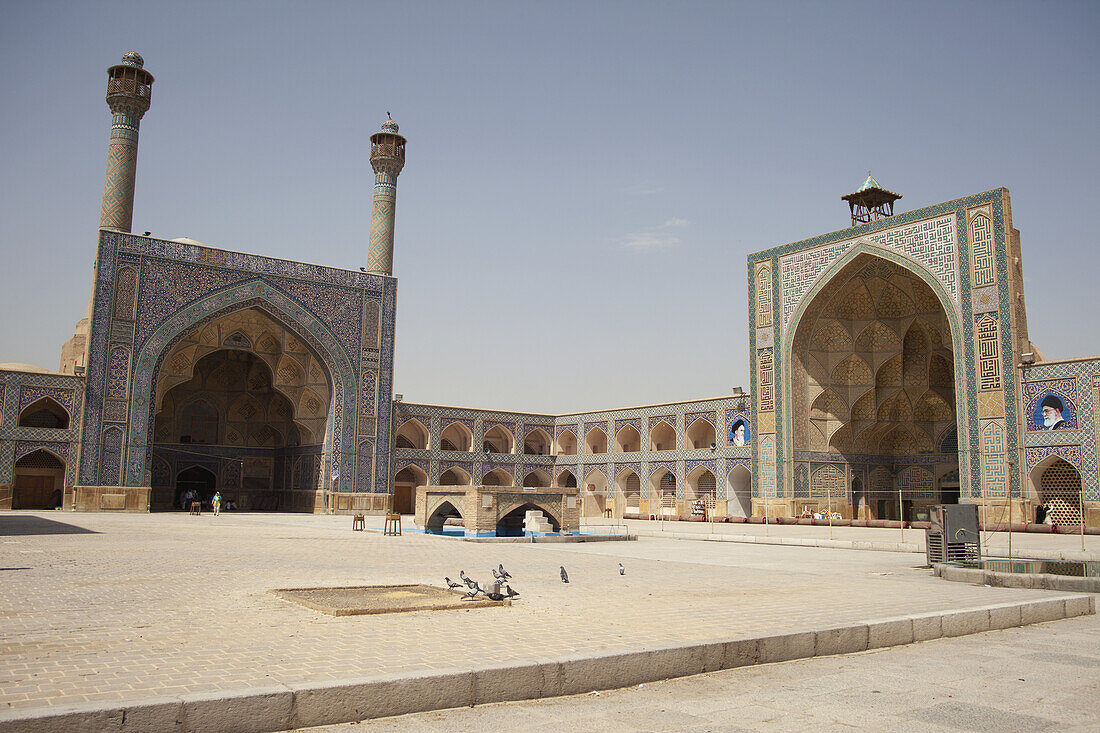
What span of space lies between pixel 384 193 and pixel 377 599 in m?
26.7

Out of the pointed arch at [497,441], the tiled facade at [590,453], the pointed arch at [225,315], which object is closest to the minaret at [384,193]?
the pointed arch at [225,315]

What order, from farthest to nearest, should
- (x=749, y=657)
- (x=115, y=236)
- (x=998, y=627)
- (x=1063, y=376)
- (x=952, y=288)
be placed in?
(x=115, y=236) < (x=952, y=288) < (x=1063, y=376) < (x=998, y=627) < (x=749, y=657)

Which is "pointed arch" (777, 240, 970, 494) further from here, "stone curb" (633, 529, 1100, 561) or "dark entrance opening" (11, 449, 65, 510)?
"dark entrance opening" (11, 449, 65, 510)

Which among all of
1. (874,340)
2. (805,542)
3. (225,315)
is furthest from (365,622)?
(874,340)

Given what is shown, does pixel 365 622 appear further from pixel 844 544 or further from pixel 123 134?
pixel 123 134

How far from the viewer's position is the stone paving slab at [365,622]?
359 centimetres

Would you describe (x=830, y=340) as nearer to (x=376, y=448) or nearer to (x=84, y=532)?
(x=376, y=448)

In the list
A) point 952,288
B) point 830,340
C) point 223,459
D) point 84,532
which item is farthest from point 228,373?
point 952,288

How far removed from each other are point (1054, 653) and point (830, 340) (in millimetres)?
23511

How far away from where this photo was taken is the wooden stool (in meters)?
16.7

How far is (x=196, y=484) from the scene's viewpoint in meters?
31.4

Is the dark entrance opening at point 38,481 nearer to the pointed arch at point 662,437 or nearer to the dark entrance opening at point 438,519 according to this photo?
the dark entrance opening at point 438,519

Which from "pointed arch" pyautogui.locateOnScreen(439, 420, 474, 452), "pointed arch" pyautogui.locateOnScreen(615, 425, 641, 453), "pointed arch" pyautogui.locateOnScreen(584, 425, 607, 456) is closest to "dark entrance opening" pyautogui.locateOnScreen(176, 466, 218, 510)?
"pointed arch" pyautogui.locateOnScreen(439, 420, 474, 452)

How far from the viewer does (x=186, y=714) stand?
3.15 meters
